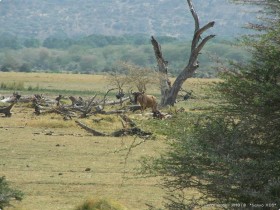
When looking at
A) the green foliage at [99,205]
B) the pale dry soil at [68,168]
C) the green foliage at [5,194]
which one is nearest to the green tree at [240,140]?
the pale dry soil at [68,168]

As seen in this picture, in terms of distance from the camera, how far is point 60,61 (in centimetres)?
18112

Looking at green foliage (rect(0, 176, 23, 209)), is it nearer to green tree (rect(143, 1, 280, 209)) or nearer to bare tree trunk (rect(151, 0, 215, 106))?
green tree (rect(143, 1, 280, 209))

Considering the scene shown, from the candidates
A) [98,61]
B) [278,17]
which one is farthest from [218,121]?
[98,61]

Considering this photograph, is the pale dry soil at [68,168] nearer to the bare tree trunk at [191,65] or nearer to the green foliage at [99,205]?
the green foliage at [99,205]

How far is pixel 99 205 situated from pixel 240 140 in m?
2.40

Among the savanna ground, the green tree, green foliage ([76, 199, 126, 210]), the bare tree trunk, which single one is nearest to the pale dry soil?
the savanna ground

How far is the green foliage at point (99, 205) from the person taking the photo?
941 centimetres

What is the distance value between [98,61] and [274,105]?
167021 mm

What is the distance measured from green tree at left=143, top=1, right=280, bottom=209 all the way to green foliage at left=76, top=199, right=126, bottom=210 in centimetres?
123

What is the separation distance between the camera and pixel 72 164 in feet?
52.7

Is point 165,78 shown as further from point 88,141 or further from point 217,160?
point 217,160

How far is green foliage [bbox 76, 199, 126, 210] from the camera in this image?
9414 mm

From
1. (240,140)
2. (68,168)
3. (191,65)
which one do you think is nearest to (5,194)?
(240,140)

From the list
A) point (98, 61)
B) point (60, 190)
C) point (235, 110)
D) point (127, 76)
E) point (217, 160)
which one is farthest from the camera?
point (98, 61)
